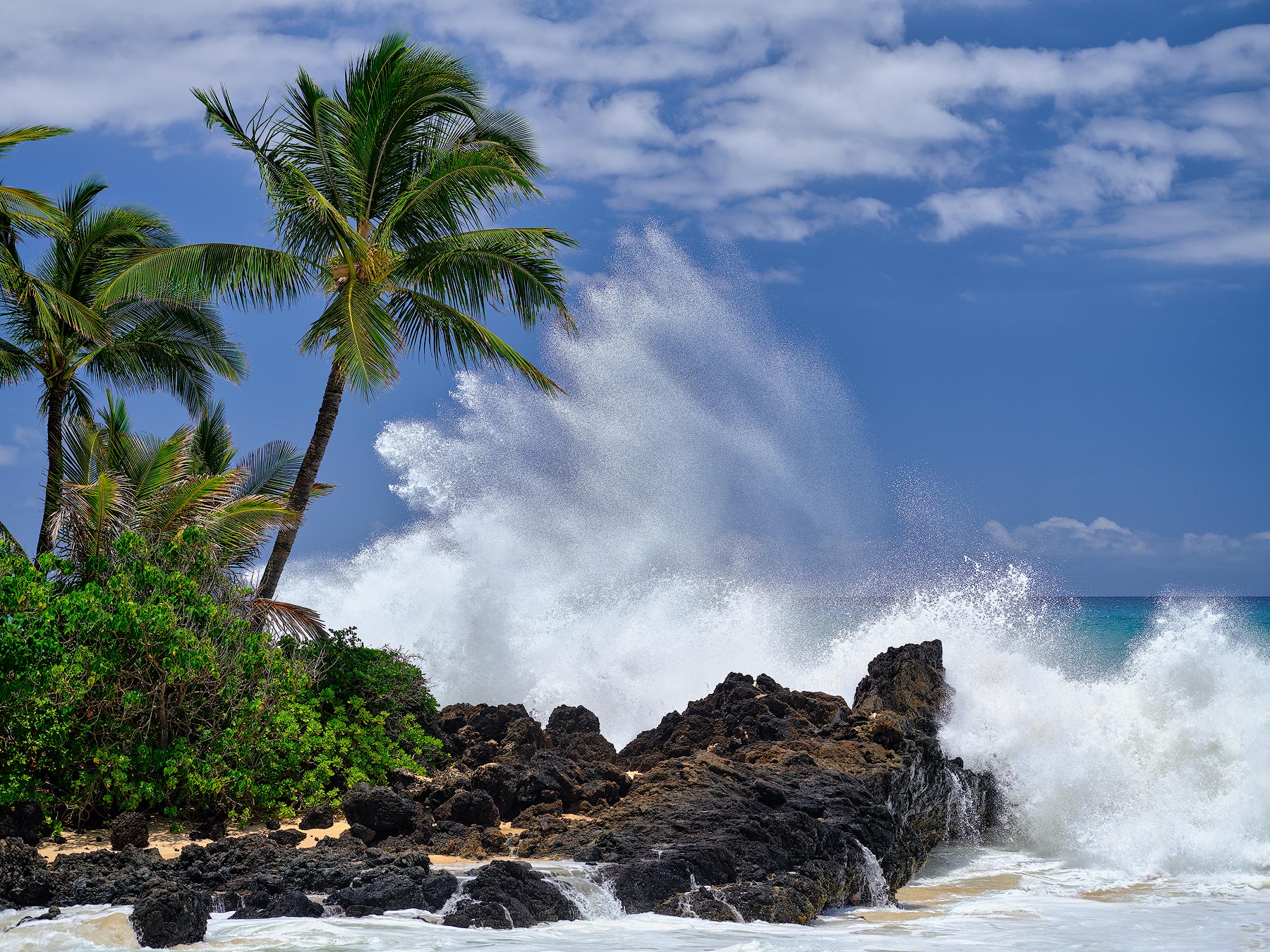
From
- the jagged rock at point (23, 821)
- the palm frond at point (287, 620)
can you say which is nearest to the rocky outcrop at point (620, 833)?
A: the jagged rock at point (23, 821)

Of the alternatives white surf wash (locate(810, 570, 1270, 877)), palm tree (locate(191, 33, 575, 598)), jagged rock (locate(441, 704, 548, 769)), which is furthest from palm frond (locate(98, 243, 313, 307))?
white surf wash (locate(810, 570, 1270, 877))

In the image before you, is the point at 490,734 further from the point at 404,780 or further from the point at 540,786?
the point at 540,786

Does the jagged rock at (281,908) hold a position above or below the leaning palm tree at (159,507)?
below

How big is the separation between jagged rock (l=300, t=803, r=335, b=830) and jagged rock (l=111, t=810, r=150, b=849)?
1227 millimetres

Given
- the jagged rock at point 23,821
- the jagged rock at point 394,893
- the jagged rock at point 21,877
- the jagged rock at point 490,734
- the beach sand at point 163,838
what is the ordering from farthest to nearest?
the jagged rock at point 490,734, the beach sand at point 163,838, the jagged rock at point 23,821, the jagged rock at point 394,893, the jagged rock at point 21,877

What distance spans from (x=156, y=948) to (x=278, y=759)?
12.1ft

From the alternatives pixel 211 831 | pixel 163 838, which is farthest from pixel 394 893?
pixel 163 838

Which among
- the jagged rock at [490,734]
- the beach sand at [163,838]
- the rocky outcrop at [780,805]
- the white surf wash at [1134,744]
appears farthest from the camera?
the jagged rock at [490,734]

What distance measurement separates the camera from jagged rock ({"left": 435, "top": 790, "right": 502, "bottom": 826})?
928 cm

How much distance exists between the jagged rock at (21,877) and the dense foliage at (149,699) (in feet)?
3.55

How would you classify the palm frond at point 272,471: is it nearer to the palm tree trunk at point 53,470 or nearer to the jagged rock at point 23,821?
the palm tree trunk at point 53,470

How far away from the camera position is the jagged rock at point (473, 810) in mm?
9281

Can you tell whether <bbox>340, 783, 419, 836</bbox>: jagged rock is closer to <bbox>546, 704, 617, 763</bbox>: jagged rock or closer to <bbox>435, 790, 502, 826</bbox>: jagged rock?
<bbox>435, 790, 502, 826</bbox>: jagged rock

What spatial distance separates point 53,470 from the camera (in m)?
A: 14.1
